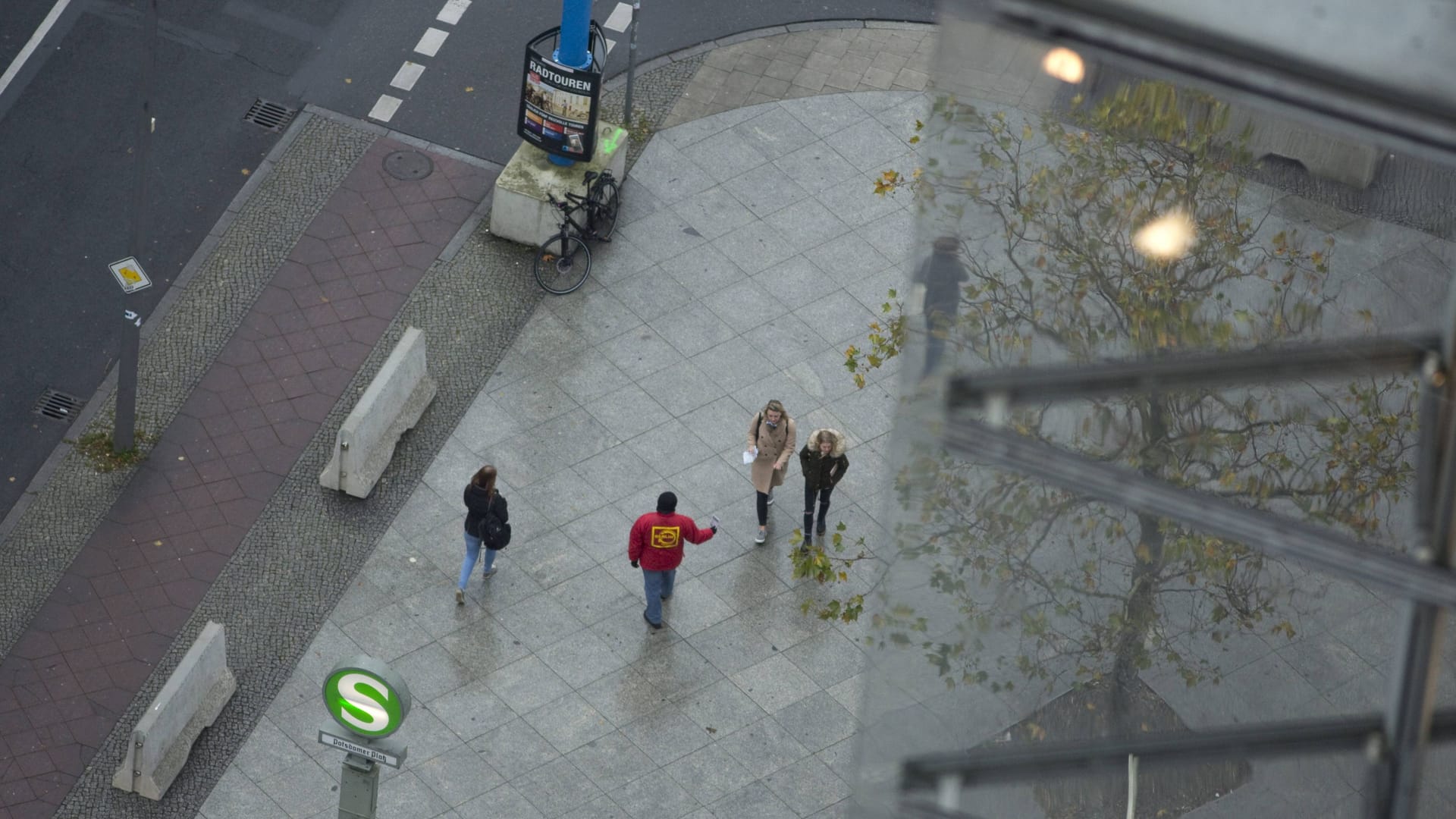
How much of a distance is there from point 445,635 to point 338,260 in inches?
169

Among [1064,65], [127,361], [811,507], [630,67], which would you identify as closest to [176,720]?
[127,361]

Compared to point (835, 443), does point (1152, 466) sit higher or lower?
lower

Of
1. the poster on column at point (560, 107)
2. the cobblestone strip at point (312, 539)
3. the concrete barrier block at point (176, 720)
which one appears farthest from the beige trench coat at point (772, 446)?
the concrete barrier block at point (176, 720)

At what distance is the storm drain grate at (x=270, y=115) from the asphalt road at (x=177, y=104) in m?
0.09

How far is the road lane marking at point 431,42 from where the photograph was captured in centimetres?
1867

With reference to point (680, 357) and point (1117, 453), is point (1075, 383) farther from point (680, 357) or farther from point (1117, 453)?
point (680, 357)

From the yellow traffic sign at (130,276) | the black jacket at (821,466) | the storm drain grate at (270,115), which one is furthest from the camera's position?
the storm drain grate at (270,115)

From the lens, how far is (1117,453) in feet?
10.6

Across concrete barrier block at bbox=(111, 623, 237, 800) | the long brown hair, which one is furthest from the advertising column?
concrete barrier block at bbox=(111, 623, 237, 800)

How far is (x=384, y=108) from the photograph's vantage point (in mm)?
18062

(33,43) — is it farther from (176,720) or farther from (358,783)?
(358,783)

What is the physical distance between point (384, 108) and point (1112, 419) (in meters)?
15.6

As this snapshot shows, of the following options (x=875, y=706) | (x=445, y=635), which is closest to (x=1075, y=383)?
(x=875, y=706)

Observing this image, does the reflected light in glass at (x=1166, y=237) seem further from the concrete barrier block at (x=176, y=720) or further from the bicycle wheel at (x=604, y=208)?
the bicycle wheel at (x=604, y=208)
